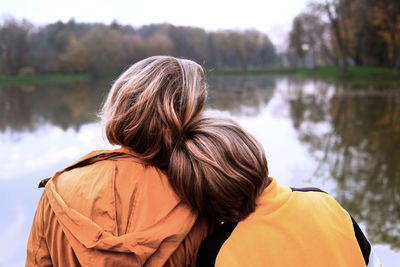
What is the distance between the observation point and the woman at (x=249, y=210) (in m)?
1.07

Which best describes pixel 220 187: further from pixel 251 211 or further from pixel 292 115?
pixel 292 115

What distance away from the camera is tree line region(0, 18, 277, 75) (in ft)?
76.4

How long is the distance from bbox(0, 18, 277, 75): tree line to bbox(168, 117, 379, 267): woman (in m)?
21.4

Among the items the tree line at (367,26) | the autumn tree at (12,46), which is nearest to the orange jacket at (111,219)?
the tree line at (367,26)

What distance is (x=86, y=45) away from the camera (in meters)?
27.2

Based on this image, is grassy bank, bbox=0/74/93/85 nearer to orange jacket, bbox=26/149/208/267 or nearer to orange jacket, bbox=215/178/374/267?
orange jacket, bbox=26/149/208/267

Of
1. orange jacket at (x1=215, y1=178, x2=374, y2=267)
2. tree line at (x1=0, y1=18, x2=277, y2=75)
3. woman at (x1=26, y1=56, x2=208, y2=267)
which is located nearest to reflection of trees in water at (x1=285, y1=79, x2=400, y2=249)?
orange jacket at (x1=215, y1=178, x2=374, y2=267)

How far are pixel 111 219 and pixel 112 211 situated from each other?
0.02 meters

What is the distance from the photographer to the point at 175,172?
3.70 feet

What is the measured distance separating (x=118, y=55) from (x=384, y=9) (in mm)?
16855

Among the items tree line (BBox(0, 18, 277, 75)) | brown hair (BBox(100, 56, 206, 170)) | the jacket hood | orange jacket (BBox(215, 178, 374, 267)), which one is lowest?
orange jacket (BBox(215, 178, 374, 267))

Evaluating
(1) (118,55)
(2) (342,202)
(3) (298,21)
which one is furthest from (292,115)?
(3) (298,21)

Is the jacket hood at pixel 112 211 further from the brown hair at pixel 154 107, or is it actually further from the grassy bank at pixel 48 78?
the grassy bank at pixel 48 78

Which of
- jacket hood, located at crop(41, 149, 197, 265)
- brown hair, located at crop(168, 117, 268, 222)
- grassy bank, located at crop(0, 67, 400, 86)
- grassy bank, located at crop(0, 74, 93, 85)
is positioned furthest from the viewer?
grassy bank, located at crop(0, 74, 93, 85)
